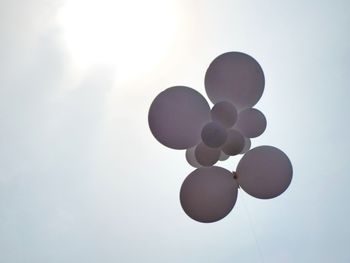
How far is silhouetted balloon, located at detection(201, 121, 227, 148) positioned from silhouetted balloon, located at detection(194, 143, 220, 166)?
0.08 m

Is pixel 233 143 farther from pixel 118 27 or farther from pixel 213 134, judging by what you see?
pixel 118 27

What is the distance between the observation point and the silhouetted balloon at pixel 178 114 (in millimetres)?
1123

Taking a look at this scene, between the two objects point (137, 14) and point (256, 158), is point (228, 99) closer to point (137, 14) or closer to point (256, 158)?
point (256, 158)

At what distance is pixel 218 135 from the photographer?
1.16 meters

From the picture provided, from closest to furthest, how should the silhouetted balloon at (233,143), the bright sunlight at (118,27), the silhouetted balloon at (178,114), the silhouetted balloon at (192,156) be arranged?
the silhouetted balloon at (178,114) < the silhouetted balloon at (233,143) < the silhouetted balloon at (192,156) < the bright sunlight at (118,27)

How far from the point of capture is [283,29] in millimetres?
2137

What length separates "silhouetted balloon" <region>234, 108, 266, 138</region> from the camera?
51.4 inches

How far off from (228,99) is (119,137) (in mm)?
1288

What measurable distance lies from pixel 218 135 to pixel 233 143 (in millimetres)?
120

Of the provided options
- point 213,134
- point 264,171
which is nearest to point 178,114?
point 213,134

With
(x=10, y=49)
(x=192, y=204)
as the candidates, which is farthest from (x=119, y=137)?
(x=192, y=204)

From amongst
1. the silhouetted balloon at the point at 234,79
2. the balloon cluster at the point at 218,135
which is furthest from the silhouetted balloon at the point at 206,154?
the silhouetted balloon at the point at 234,79

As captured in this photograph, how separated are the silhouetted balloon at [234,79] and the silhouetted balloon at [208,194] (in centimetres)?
35

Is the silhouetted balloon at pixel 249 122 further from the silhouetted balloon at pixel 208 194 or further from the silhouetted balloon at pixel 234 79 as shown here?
the silhouetted balloon at pixel 208 194
